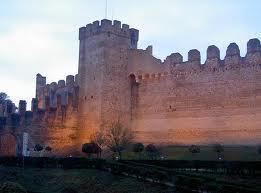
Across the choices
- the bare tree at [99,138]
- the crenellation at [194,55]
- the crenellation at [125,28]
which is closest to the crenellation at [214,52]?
the crenellation at [194,55]

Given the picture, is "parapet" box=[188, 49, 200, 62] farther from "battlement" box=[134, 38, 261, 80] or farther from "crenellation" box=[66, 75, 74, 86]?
"crenellation" box=[66, 75, 74, 86]

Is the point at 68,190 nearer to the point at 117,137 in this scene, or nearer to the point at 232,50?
the point at 117,137

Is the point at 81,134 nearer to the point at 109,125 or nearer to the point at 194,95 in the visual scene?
the point at 109,125

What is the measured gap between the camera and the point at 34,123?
1425 inches

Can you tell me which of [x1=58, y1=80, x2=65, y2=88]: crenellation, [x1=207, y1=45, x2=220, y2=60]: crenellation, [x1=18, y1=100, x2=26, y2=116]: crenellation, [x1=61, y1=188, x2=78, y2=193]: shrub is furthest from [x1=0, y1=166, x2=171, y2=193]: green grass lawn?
[x1=58, y1=80, x2=65, y2=88]: crenellation

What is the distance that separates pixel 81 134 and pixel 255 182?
17977 mm

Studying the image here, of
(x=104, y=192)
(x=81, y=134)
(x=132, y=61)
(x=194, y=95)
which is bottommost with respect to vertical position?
(x=104, y=192)

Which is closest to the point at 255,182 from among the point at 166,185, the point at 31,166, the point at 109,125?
the point at 166,185

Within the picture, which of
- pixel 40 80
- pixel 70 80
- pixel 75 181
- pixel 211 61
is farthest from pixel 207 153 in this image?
pixel 40 80

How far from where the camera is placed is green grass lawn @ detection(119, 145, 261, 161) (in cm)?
2897

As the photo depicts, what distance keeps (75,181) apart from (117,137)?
1011 centimetres

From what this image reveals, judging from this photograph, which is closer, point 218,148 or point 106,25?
point 218,148

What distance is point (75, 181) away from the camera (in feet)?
74.4

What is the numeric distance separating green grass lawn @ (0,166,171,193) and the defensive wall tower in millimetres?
9790
